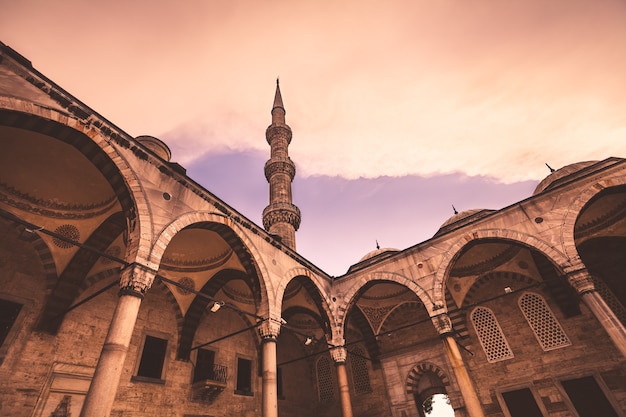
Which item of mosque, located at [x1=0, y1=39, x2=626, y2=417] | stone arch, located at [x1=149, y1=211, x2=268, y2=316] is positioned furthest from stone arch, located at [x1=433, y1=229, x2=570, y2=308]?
stone arch, located at [x1=149, y1=211, x2=268, y2=316]

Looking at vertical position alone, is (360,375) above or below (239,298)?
below

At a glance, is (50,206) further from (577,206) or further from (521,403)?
(521,403)

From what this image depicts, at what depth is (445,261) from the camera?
30.6 feet

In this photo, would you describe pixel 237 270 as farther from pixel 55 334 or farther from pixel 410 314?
pixel 410 314

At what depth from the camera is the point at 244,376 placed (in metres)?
11.1

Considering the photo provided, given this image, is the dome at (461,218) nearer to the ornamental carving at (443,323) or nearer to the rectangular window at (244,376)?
the ornamental carving at (443,323)

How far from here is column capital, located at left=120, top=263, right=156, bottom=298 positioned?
16.9 feet

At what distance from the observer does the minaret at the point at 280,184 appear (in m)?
16.5

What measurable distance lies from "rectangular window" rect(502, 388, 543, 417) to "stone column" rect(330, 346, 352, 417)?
4884mm

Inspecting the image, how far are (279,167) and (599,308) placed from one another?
49.4 feet

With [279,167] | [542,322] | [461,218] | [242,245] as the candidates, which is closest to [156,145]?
[242,245]

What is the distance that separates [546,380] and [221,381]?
9843 mm

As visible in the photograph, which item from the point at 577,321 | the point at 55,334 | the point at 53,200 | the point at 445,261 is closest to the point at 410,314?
the point at 445,261

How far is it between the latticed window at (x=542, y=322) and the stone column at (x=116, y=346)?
11.3m
